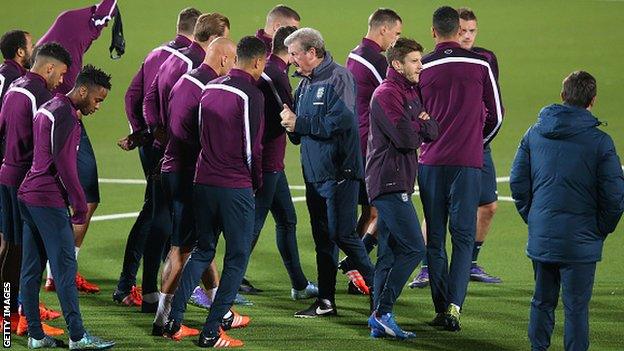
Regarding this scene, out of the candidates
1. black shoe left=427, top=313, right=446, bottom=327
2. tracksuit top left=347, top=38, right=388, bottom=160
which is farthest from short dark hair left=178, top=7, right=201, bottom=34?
black shoe left=427, top=313, right=446, bottom=327

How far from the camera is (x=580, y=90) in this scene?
26.5ft

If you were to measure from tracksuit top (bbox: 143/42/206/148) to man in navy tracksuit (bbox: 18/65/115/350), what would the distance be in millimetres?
1379

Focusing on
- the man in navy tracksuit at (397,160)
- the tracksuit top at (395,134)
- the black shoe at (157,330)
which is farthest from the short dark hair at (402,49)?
the black shoe at (157,330)

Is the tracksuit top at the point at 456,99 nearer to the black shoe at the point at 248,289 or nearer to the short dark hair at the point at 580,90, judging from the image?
the short dark hair at the point at 580,90

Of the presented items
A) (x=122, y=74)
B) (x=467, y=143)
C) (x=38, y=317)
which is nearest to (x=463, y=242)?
(x=467, y=143)

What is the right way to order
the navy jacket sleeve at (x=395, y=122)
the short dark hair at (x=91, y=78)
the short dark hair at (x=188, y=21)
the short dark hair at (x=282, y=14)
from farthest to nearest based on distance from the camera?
the short dark hair at (x=282, y=14), the short dark hair at (x=188, y=21), the navy jacket sleeve at (x=395, y=122), the short dark hair at (x=91, y=78)

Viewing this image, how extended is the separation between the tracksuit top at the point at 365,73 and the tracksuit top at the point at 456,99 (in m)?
1.27

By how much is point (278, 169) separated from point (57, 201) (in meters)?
2.32

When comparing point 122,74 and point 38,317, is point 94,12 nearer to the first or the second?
point 38,317

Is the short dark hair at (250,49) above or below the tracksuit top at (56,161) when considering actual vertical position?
above

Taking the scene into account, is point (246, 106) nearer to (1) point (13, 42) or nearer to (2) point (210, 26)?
(2) point (210, 26)

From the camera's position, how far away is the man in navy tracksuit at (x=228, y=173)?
872cm

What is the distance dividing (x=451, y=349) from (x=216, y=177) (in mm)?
2052

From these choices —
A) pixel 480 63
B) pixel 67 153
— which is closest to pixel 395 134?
pixel 480 63
